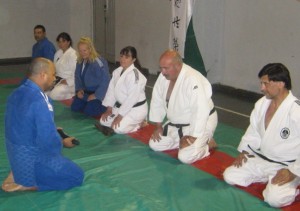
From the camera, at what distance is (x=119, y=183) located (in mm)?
3352

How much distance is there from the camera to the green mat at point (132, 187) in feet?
9.71

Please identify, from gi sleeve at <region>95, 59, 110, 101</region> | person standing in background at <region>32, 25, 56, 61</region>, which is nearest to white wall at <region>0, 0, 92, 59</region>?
person standing in background at <region>32, 25, 56, 61</region>

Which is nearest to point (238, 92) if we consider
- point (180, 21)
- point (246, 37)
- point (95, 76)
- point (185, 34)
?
point (246, 37)

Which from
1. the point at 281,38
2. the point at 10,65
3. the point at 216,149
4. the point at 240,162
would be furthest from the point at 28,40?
the point at 240,162

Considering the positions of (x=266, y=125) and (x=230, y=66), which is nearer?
(x=266, y=125)

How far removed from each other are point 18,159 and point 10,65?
322 inches

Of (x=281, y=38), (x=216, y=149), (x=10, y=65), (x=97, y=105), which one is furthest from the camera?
(x=10, y=65)

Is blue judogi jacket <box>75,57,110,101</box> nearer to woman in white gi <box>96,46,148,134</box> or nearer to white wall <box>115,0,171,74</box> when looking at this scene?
woman in white gi <box>96,46,148,134</box>

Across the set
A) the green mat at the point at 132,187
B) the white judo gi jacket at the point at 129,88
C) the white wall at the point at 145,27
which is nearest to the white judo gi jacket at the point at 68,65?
the white judo gi jacket at the point at 129,88

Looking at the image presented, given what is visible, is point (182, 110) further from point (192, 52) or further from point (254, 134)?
point (192, 52)

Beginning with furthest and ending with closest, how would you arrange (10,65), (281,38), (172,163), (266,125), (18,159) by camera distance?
(10,65), (281,38), (172,163), (266,125), (18,159)

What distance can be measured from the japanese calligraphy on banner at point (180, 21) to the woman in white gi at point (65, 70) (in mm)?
1959

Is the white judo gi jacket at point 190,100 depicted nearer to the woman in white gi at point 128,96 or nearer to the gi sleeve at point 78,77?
the woman in white gi at point 128,96

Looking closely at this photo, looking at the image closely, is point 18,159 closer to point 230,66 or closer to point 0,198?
point 0,198
